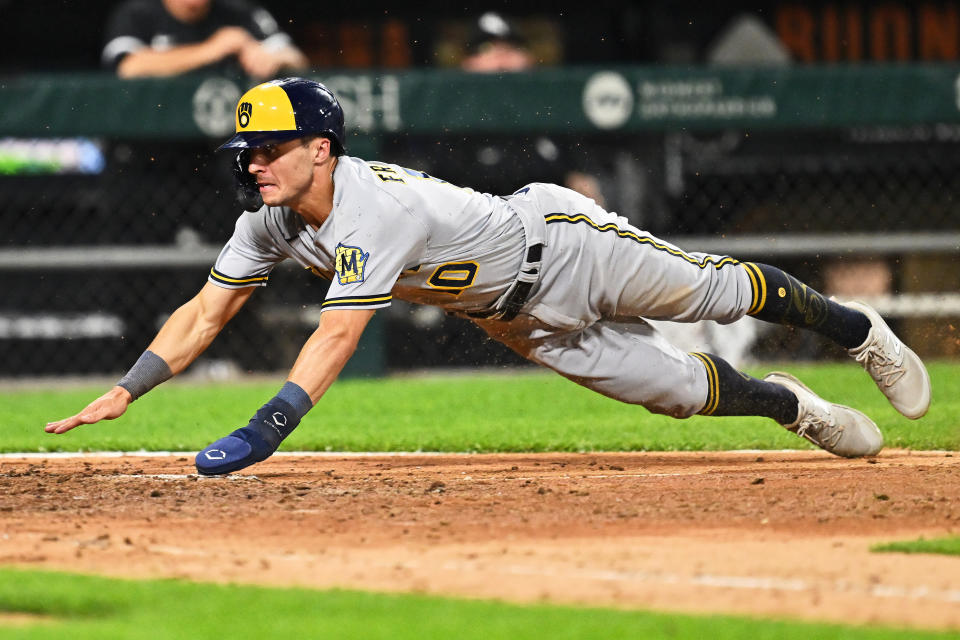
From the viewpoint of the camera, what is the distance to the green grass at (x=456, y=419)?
686 cm

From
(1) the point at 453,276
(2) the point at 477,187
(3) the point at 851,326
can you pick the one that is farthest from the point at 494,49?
(1) the point at 453,276

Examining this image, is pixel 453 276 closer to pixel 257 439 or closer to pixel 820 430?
pixel 257 439

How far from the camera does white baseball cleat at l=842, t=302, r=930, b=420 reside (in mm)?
5957

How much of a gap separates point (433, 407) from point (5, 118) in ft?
11.2

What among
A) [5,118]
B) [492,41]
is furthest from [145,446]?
[492,41]

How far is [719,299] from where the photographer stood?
220 inches

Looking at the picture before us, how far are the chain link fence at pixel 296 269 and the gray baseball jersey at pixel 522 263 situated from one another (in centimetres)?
376

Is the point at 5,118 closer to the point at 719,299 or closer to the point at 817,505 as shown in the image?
the point at 719,299

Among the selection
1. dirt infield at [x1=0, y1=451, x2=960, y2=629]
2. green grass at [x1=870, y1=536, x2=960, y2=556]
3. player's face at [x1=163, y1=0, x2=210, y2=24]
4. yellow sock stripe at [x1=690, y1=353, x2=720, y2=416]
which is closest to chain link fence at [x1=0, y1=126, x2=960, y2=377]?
player's face at [x1=163, y1=0, x2=210, y2=24]

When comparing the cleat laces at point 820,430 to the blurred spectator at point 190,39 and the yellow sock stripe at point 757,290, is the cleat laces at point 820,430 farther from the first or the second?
the blurred spectator at point 190,39

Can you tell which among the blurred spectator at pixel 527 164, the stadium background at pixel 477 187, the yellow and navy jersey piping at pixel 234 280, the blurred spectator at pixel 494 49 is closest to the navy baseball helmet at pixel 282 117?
the yellow and navy jersey piping at pixel 234 280

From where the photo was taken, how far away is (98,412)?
5008 millimetres

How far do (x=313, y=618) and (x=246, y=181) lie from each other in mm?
2291

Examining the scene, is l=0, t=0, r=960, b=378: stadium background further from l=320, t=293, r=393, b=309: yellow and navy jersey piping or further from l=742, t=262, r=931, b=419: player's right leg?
l=320, t=293, r=393, b=309: yellow and navy jersey piping
